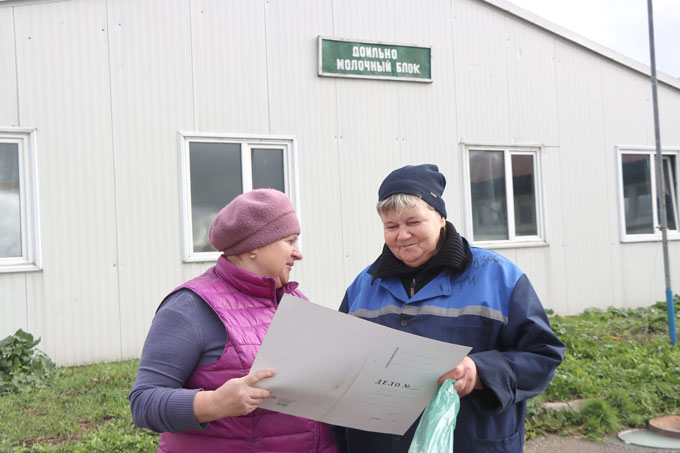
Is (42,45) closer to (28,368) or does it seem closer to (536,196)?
(28,368)

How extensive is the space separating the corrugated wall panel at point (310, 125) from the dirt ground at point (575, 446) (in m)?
3.49

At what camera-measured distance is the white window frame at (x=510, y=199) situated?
8.77 m

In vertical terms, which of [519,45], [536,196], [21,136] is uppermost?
[519,45]

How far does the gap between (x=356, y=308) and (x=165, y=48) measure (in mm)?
5758

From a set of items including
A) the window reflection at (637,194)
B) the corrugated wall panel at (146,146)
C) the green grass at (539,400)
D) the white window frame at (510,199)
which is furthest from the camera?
the window reflection at (637,194)

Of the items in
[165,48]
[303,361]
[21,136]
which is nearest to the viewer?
[303,361]

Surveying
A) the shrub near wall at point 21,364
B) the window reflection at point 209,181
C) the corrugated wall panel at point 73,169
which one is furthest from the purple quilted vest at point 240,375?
the window reflection at point 209,181

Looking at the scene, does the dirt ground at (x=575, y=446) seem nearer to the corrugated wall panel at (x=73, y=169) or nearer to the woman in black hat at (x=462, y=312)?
the woman in black hat at (x=462, y=312)

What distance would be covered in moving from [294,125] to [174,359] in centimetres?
615

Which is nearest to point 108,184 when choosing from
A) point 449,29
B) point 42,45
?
point 42,45

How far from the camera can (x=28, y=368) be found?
5914mm

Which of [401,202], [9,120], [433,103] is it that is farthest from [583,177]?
[401,202]

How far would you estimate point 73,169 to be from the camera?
676 centimetres

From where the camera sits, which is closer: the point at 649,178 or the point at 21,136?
the point at 21,136
